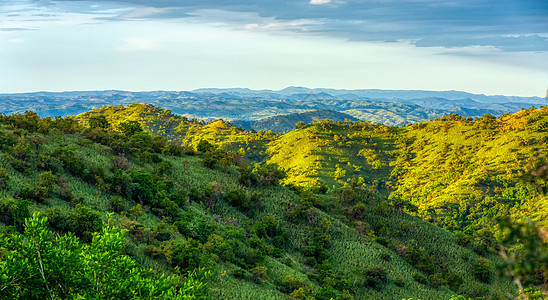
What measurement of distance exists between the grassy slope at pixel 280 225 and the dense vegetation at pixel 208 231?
0.74 ft

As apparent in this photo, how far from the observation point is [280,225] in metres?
54.8

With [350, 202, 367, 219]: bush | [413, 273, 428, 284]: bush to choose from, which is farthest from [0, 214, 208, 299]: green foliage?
[350, 202, 367, 219]: bush

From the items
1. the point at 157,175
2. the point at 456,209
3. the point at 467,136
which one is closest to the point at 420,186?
the point at 456,209

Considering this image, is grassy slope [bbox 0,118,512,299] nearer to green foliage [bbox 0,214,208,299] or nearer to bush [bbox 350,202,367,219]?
bush [bbox 350,202,367,219]

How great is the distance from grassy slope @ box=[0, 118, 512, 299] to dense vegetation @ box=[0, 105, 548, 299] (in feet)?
0.74

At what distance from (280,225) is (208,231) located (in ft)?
49.4

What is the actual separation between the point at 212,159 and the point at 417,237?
38.9m

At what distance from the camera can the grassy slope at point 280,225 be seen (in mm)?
34031

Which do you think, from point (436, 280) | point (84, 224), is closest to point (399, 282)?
point (436, 280)

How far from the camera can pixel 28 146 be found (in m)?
43.2

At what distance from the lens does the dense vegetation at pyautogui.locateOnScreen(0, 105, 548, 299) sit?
1172 cm

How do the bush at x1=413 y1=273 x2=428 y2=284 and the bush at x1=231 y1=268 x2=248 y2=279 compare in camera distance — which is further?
the bush at x1=413 y1=273 x2=428 y2=284

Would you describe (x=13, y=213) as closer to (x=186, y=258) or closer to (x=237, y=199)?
(x=186, y=258)

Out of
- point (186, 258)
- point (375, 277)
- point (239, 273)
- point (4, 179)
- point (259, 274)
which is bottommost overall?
point (375, 277)
